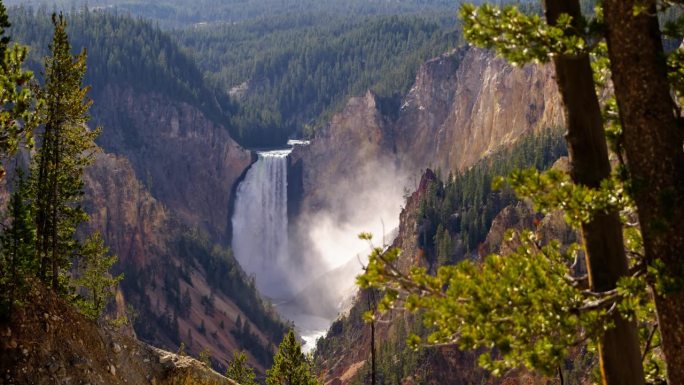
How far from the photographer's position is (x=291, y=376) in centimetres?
4194

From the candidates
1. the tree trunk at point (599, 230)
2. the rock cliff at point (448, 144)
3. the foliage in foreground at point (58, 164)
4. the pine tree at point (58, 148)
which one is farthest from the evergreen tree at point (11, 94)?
the rock cliff at point (448, 144)

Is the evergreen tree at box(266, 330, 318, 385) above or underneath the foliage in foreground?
underneath

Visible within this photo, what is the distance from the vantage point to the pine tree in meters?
31.8

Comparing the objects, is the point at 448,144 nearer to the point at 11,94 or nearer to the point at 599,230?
the point at 11,94

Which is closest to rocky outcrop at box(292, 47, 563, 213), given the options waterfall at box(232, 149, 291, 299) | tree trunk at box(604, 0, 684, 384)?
waterfall at box(232, 149, 291, 299)

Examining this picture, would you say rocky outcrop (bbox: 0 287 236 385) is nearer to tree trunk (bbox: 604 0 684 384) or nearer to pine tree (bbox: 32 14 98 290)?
pine tree (bbox: 32 14 98 290)

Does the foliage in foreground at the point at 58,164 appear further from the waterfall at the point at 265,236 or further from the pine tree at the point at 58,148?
the waterfall at the point at 265,236

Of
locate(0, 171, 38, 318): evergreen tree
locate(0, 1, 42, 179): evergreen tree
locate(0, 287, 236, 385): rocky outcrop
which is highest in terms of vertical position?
locate(0, 1, 42, 179): evergreen tree

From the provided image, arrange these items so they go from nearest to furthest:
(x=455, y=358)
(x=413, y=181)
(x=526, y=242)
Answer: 1. (x=526, y=242)
2. (x=455, y=358)
3. (x=413, y=181)

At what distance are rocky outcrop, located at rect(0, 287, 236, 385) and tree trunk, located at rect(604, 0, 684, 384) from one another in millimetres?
14913

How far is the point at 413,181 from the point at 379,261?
182 metres

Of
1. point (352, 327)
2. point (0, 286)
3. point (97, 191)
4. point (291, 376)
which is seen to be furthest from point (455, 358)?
point (0, 286)

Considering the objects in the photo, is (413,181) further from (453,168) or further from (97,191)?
(97,191)

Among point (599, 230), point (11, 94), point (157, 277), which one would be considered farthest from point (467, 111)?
point (599, 230)
